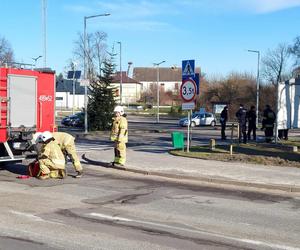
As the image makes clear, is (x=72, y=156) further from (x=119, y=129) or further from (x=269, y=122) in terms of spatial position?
(x=269, y=122)

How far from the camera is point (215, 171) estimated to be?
14.3 meters

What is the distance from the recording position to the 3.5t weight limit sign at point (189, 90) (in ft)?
59.6

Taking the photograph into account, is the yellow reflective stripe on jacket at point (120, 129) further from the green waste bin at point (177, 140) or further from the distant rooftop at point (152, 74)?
the distant rooftop at point (152, 74)

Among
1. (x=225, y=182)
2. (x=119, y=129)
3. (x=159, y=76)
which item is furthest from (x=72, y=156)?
(x=159, y=76)

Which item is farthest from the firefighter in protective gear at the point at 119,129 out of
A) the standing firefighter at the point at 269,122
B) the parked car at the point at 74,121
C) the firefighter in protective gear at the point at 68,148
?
the parked car at the point at 74,121

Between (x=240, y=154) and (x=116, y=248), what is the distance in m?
12.1

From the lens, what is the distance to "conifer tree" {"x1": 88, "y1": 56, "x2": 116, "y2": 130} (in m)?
36.4

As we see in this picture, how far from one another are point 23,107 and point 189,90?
6365 millimetres

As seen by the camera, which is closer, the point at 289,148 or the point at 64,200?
the point at 64,200

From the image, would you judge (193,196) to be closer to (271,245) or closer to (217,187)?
(217,187)

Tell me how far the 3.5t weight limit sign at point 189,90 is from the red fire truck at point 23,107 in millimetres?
5178

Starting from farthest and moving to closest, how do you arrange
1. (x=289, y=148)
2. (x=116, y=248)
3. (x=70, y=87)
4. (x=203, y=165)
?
1. (x=70, y=87)
2. (x=289, y=148)
3. (x=203, y=165)
4. (x=116, y=248)

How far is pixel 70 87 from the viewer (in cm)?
12812

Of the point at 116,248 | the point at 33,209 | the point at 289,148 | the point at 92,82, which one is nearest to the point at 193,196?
the point at 33,209
